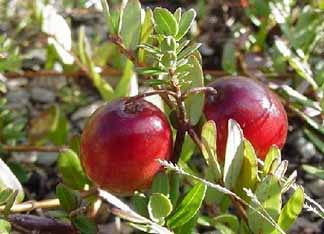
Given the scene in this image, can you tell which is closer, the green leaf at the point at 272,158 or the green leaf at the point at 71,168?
the green leaf at the point at 272,158

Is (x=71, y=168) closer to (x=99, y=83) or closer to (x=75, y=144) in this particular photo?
(x=75, y=144)

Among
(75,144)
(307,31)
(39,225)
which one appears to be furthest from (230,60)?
(39,225)

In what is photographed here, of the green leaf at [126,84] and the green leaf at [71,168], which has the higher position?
the green leaf at [126,84]

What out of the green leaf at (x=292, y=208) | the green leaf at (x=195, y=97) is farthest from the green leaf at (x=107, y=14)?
the green leaf at (x=292, y=208)

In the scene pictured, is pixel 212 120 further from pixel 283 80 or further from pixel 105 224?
pixel 283 80

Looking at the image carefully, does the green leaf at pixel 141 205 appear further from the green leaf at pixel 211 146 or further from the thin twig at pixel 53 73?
the thin twig at pixel 53 73

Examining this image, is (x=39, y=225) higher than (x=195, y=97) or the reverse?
the reverse

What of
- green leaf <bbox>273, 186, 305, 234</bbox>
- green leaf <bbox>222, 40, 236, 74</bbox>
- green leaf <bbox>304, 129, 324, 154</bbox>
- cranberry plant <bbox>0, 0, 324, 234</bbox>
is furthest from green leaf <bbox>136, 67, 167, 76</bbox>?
green leaf <bbox>222, 40, 236, 74</bbox>
